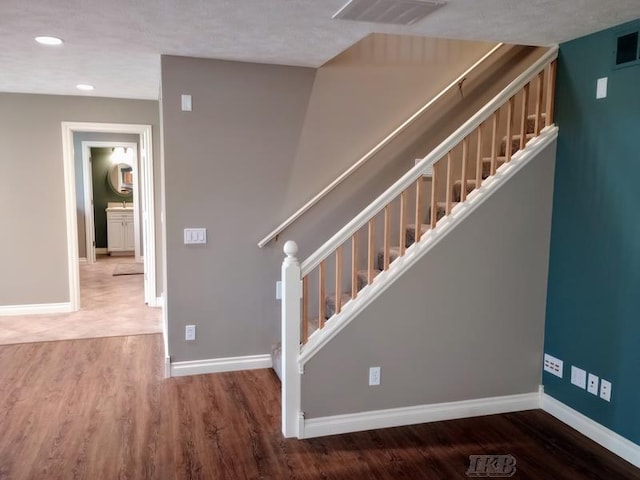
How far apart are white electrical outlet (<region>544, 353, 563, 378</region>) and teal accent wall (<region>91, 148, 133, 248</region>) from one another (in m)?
8.80

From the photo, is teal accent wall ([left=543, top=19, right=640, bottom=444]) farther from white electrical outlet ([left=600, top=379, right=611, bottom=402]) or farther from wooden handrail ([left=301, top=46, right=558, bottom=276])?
wooden handrail ([left=301, top=46, right=558, bottom=276])

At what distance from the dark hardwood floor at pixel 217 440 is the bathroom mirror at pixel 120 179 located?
6.77 metres

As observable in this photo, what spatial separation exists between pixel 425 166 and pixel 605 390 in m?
1.59

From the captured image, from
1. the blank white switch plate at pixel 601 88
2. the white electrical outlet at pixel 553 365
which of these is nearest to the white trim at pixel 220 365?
the white electrical outlet at pixel 553 365

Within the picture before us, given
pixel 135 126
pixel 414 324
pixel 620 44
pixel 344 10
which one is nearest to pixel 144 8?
pixel 344 10

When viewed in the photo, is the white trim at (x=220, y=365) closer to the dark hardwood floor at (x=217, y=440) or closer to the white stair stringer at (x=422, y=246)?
the dark hardwood floor at (x=217, y=440)

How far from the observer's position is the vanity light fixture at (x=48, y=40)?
3104mm

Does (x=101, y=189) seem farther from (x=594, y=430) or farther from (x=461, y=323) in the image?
(x=594, y=430)

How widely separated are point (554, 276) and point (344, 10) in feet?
6.69

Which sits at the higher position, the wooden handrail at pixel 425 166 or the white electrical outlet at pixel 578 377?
the wooden handrail at pixel 425 166

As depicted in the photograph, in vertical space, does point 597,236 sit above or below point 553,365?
A: above

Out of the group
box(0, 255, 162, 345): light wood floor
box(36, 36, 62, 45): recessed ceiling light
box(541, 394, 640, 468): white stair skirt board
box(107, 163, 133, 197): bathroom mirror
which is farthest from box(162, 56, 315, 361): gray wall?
box(107, 163, 133, 197): bathroom mirror

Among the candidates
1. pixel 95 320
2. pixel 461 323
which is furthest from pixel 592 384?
pixel 95 320

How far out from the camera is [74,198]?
5.51 metres
